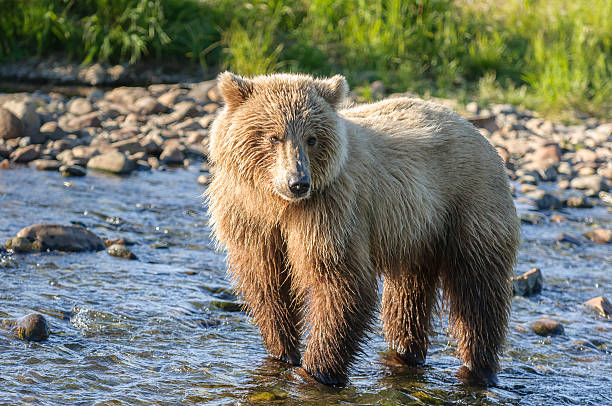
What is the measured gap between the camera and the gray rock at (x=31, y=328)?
183 inches

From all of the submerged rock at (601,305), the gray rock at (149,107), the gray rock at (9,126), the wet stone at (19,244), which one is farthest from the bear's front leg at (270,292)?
the gray rock at (149,107)

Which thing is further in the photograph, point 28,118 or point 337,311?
point 28,118

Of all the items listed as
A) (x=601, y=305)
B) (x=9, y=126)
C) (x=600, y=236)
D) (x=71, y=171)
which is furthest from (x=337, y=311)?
(x=9, y=126)

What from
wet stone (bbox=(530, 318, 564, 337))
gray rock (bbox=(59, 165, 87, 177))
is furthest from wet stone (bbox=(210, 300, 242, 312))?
A: gray rock (bbox=(59, 165, 87, 177))

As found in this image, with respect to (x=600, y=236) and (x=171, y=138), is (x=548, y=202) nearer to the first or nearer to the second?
(x=600, y=236)

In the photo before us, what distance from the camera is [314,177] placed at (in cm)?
410

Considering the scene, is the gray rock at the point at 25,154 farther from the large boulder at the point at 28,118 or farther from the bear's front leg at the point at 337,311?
the bear's front leg at the point at 337,311

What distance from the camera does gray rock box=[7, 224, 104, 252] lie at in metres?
6.18

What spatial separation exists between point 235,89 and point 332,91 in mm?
510

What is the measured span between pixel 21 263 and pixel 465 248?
3.17m

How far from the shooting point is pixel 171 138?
34.2 ft

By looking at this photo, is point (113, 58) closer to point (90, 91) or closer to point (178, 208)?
point (90, 91)

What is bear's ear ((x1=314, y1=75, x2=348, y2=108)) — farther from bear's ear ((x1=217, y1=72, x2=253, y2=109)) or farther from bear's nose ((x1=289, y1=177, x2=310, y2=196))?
bear's nose ((x1=289, y1=177, x2=310, y2=196))

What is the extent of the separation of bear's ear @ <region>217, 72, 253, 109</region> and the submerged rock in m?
3.37
